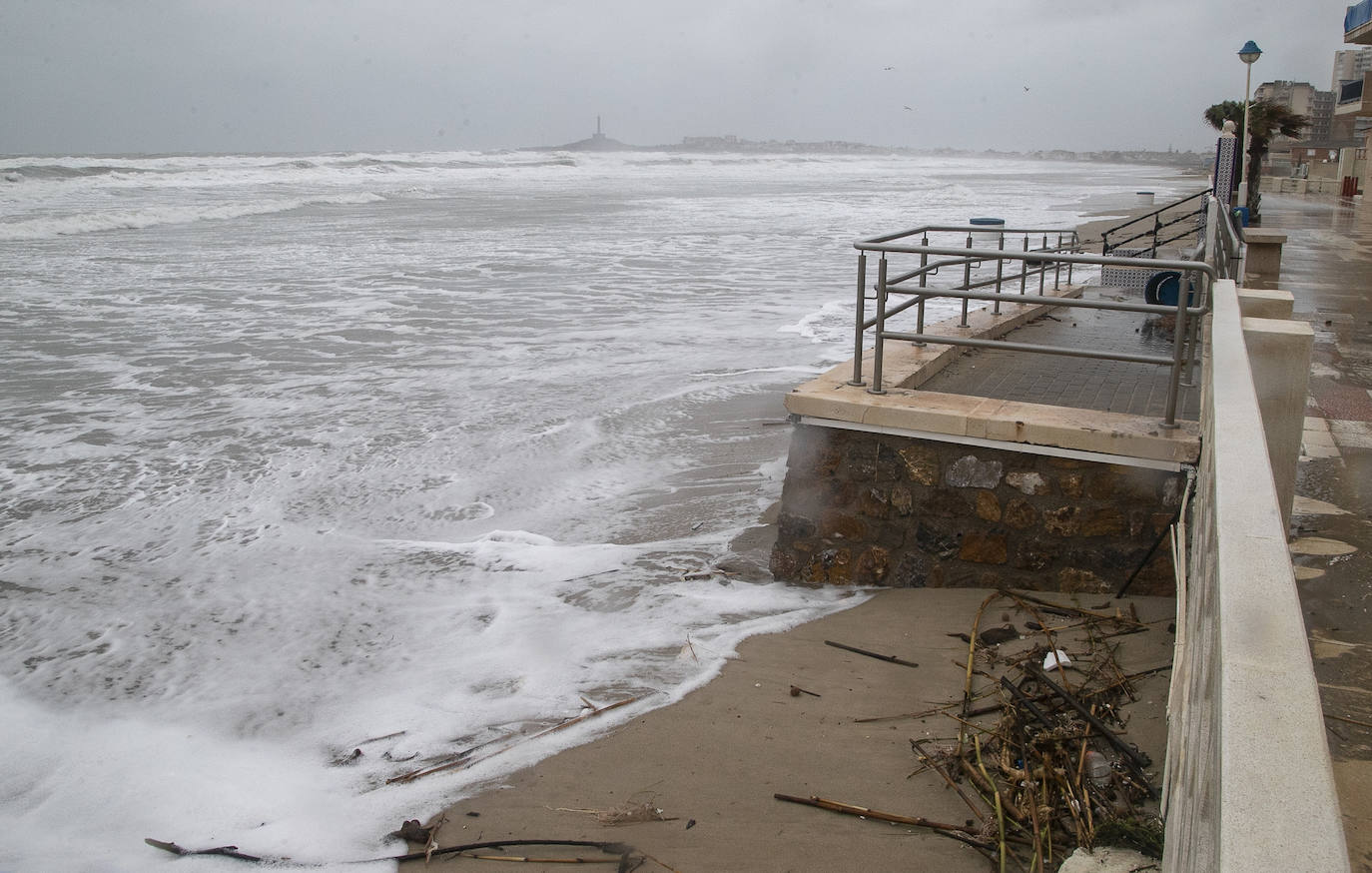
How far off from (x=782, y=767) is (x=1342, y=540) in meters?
2.82

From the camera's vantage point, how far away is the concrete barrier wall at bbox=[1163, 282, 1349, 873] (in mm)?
1237

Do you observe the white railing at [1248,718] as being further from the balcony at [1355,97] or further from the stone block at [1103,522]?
the balcony at [1355,97]

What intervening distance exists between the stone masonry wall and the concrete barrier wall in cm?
224

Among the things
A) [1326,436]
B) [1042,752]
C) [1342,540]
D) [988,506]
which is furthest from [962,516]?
[1326,436]

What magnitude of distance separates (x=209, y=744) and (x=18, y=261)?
20306mm

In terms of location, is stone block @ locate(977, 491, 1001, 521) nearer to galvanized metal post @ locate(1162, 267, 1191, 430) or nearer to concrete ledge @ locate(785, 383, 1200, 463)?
concrete ledge @ locate(785, 383, 1200, 463)

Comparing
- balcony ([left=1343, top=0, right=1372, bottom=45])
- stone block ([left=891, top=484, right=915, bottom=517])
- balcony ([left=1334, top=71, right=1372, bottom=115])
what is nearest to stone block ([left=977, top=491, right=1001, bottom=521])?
stone block ([left=891, top=484, right=915, bottom=517])

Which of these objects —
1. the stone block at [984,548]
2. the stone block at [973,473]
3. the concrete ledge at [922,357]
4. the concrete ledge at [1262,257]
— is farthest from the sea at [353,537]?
the concrete ledge at [1262,257]

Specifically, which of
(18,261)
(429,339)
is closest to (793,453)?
(429,339)

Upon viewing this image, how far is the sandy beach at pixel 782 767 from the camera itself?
3.40m

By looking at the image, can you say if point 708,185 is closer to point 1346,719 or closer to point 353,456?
point 353,456

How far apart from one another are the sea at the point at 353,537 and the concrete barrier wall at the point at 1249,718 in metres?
2.52

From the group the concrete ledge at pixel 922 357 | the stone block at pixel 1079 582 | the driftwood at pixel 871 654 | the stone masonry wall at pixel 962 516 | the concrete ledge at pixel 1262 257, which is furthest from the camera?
the concrete ledge at pixel 1262 257

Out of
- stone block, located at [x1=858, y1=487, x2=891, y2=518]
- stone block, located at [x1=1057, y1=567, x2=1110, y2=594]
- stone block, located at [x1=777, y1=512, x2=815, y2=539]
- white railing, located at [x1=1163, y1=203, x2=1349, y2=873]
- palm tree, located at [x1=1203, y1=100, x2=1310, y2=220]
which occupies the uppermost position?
palm tree, located at [x1=1203, y1=100, x2=1310, y2=220]
